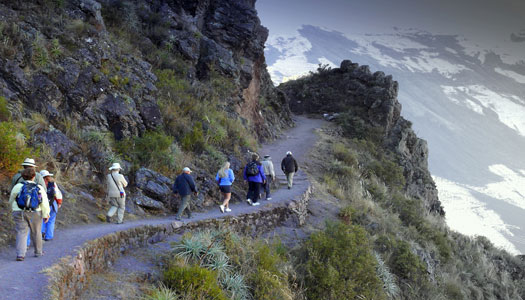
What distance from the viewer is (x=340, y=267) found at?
805 centimetres

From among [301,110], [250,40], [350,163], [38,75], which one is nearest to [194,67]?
[250,40]

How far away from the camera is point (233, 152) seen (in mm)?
13836

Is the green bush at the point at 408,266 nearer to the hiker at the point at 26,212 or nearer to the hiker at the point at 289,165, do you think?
the hiker at the point at 289,165

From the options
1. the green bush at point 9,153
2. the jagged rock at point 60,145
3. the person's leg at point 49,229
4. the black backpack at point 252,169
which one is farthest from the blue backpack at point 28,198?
the black backpack at point 252,169

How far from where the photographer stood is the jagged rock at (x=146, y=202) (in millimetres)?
8922

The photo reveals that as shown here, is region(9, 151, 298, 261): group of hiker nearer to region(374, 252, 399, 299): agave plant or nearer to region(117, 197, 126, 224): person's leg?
region(117, 197, 126, 224): person's leg

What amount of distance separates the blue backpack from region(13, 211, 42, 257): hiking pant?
12 centimetres

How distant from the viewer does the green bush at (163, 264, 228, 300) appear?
5.43 m

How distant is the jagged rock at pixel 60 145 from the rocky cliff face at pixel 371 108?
23.1 m

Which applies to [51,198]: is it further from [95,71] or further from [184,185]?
[95,71]

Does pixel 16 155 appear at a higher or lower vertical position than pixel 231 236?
higher

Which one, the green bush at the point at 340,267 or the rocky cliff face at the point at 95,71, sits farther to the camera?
the rocky cliff face at the point at 95,71

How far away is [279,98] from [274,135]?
886 cm

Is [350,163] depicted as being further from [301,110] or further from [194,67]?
[301,110]
